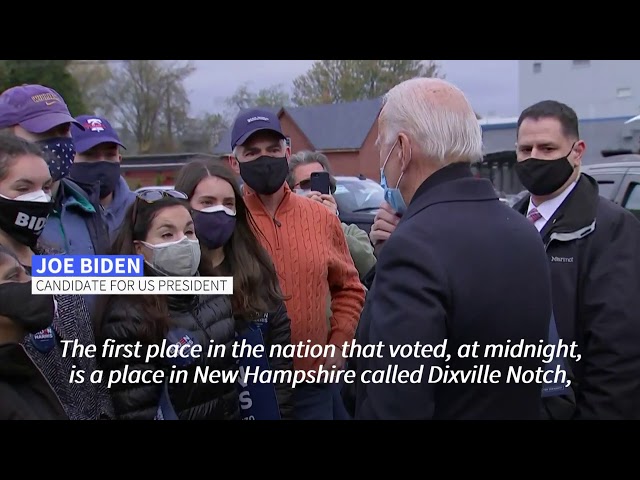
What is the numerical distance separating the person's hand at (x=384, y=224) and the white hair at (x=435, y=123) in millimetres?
687

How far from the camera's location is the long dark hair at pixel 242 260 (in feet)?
8.32

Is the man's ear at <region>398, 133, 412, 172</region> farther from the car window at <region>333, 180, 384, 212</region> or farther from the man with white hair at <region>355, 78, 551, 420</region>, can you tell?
the car window at <region>333, 180, 384, 212</region>

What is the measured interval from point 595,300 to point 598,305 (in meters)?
0.02

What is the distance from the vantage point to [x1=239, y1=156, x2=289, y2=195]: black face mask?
2904 millimetres

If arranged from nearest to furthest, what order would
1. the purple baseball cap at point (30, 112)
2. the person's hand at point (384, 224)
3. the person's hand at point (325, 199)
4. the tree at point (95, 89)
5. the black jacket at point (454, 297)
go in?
the black jacket at point (454, 297) → the person's hand at point (384, 224) → the purple baseball cap at point (30, 112) → the person's hand at point (325, 199) → the tree at point (95, 89)

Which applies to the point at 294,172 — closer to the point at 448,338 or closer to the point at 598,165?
the point at 448,338

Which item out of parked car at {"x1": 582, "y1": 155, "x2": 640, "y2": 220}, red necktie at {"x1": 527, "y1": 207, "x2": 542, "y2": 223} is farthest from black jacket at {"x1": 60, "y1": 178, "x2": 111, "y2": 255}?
parked car at {"x1": 582, "y1": 155, "x2": 640, "y2": 220}

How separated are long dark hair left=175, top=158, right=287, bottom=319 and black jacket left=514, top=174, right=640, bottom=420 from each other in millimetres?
1165

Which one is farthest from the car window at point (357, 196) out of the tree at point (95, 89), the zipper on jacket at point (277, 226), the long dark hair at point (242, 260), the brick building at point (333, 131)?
the tree at point (95, 89)

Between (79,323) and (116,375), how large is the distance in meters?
0.22

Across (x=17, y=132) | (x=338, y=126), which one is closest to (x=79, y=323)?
(x=17, y=132)

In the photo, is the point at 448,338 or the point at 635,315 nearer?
the point at 448,338

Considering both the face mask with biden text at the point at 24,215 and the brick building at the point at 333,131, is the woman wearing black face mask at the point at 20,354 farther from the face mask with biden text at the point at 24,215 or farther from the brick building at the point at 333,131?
the brick building at the point at 333,131

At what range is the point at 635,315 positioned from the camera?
224cm
